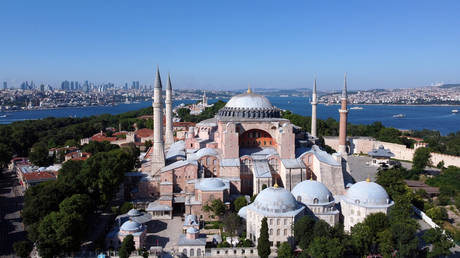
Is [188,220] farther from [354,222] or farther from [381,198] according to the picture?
[381,198]

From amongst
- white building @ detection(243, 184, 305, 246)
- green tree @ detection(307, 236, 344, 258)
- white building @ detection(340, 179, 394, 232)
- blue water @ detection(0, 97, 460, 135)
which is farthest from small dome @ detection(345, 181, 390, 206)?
blue water @ detection(0, 97, 460, 135)

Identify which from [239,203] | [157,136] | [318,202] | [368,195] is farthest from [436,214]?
[157,136]

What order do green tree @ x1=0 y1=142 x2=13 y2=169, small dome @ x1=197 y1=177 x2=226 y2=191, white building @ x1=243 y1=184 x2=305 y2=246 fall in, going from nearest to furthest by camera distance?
white building @ x1=243 y1=184 x2=305 y2=246, small dome @ x1=197 y1=177 x2=226 y2=191, green tree @ x1=0 y1=142 x2=13 y2=169

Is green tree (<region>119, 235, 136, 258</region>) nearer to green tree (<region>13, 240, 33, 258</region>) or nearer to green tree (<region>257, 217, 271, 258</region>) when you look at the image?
green tree (<region>13, 240, 33, 258</region>)

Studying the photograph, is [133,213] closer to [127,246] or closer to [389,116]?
[127,246]

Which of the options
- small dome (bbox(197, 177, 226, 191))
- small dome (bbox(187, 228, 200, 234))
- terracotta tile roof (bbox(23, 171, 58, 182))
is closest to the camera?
small dome (bbox(187, 228, 200, 234))

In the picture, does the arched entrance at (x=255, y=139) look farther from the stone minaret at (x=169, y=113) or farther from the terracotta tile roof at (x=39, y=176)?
the terracotta tile roof at (x=39, y=176)
